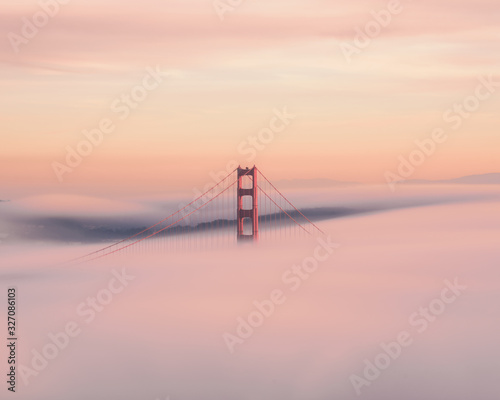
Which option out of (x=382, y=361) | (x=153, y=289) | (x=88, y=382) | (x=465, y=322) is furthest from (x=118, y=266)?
(x=382, y=361)

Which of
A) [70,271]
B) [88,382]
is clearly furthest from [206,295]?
[88,382]

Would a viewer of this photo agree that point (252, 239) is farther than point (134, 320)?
Yes

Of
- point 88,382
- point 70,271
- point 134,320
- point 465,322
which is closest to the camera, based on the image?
point 88,382

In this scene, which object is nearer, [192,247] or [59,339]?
[59,339]

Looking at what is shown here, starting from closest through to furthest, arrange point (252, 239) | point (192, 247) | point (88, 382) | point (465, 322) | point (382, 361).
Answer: point (382, 361) → point (88, 382) → point (465, 322) → point (252, 239) → point (192, 247)

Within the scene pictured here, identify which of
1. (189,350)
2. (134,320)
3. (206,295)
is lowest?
(189,350)

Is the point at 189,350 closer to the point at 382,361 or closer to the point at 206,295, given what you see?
the point at 382,361

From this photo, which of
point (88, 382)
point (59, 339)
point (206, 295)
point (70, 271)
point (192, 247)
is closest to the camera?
point (59, 339)

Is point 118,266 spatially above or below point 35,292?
above

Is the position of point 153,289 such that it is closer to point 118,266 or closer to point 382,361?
point 118,266
